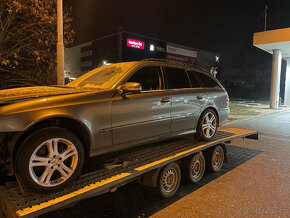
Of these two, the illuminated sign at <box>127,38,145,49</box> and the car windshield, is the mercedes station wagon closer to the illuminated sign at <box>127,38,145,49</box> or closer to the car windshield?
the car windshield

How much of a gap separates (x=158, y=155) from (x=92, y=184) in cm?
135

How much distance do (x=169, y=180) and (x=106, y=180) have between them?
1.37 m

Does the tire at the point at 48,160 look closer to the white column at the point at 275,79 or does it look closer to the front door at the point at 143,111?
the front door at the point at 143,111

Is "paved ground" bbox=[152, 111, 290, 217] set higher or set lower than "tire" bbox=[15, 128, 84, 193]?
lower

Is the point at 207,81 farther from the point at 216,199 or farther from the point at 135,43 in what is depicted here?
the point at 135,43

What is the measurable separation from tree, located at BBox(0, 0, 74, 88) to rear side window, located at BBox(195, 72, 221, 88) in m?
→ 5.53

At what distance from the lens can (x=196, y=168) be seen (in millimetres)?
4535

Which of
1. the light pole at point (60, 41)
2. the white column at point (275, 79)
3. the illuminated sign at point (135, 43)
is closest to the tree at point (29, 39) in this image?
the light pole at point (60, 41)

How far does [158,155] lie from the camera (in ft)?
12.6

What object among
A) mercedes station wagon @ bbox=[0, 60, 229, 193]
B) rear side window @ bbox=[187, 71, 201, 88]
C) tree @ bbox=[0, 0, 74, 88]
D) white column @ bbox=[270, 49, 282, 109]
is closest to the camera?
mercedes station wagon @ bbox=[0, 60, 229, 193]

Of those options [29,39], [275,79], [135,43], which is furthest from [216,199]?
[135,43]

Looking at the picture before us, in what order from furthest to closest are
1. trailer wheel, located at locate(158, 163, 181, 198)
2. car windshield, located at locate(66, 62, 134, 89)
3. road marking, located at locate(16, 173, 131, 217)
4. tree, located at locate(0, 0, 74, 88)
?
tree, located at locate(0, 0, 74, 88) < trailer wheel, located at locate(158, 163, 181, 198) < car windshield, located at locate(66, 62, 134, 89) < road marking, located at locate(16, 173, 131, 217)

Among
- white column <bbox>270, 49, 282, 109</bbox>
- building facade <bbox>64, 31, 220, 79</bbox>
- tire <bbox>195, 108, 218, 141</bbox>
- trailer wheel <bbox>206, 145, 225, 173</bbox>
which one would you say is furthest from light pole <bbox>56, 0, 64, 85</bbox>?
building facade <bbox>64, 31, 220, 79</bbox>

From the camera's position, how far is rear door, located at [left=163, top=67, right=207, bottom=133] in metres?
4.25
